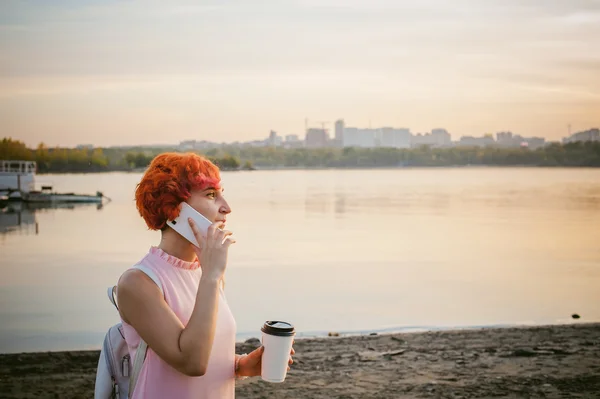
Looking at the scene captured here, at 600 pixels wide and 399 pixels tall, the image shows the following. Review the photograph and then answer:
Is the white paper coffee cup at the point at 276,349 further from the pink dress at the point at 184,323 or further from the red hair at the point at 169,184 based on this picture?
the red hair at the point at 169,184

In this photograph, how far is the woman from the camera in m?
1.98

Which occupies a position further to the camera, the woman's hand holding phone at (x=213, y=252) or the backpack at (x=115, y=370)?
the backpack at (x=115, y=370)

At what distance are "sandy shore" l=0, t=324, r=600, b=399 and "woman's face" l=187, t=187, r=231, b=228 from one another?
12.0 ft

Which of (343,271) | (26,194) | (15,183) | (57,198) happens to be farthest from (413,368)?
(15,183)

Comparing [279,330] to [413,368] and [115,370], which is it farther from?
[413,368]

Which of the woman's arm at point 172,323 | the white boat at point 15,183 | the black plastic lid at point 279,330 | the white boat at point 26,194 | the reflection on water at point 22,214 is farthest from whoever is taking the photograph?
the white boat at point 15,183

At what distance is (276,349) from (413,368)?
14.5ft

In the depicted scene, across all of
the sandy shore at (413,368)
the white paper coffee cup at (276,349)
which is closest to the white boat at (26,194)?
the sandy shore at (413,368)

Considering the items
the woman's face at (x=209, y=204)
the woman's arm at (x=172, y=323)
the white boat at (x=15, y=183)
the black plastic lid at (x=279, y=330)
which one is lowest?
the white boat at (x=15, y=183)

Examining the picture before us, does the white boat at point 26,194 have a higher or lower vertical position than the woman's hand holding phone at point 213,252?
lower

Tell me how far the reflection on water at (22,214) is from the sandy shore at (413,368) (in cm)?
2322

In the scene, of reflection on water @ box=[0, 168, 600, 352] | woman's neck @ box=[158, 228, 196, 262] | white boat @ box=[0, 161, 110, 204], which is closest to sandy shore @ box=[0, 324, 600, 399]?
reflection on water @ box=[0, 168, 600, 352]

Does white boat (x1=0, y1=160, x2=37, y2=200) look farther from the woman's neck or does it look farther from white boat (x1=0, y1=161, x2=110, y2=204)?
the woman's neck

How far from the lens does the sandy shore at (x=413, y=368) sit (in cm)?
570
